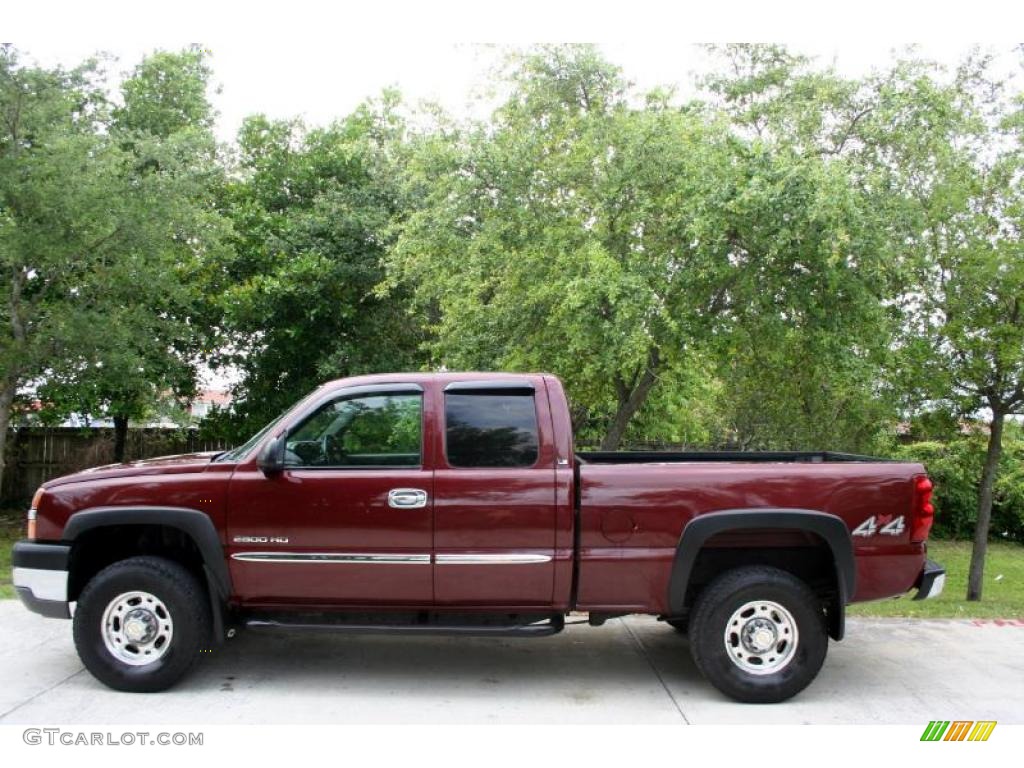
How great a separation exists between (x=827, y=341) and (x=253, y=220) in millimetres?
10124

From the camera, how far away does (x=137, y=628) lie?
5863mm

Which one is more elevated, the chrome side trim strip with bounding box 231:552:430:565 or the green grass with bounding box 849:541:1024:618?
the chrome side trim strip with bounding box 231:552:430:565

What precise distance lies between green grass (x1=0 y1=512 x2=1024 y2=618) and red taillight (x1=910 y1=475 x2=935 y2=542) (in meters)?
2.47

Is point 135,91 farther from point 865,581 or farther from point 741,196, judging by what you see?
point 865,581

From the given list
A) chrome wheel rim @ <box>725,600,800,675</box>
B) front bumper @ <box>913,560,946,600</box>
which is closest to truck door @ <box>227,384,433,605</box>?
chrome wheel rim @ <box>725,600,800,675</box>

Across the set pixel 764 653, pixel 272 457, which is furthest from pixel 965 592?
pixel 272 457

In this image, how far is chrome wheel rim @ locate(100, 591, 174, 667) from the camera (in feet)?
19.2

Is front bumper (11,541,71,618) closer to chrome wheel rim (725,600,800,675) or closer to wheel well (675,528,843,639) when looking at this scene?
wheel well (675,528,843,639)

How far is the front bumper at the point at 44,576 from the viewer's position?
5883mm

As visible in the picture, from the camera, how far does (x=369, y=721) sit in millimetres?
5434

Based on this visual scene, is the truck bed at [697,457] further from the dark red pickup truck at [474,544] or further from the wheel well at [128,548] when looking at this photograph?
the wheel well at [128,548]

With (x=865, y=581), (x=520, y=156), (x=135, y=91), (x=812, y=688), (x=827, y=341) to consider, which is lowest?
(x=812, y=688)

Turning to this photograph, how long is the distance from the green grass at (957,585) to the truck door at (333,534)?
169 inches

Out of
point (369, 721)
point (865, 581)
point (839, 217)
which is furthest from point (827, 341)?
point (369, 721)
